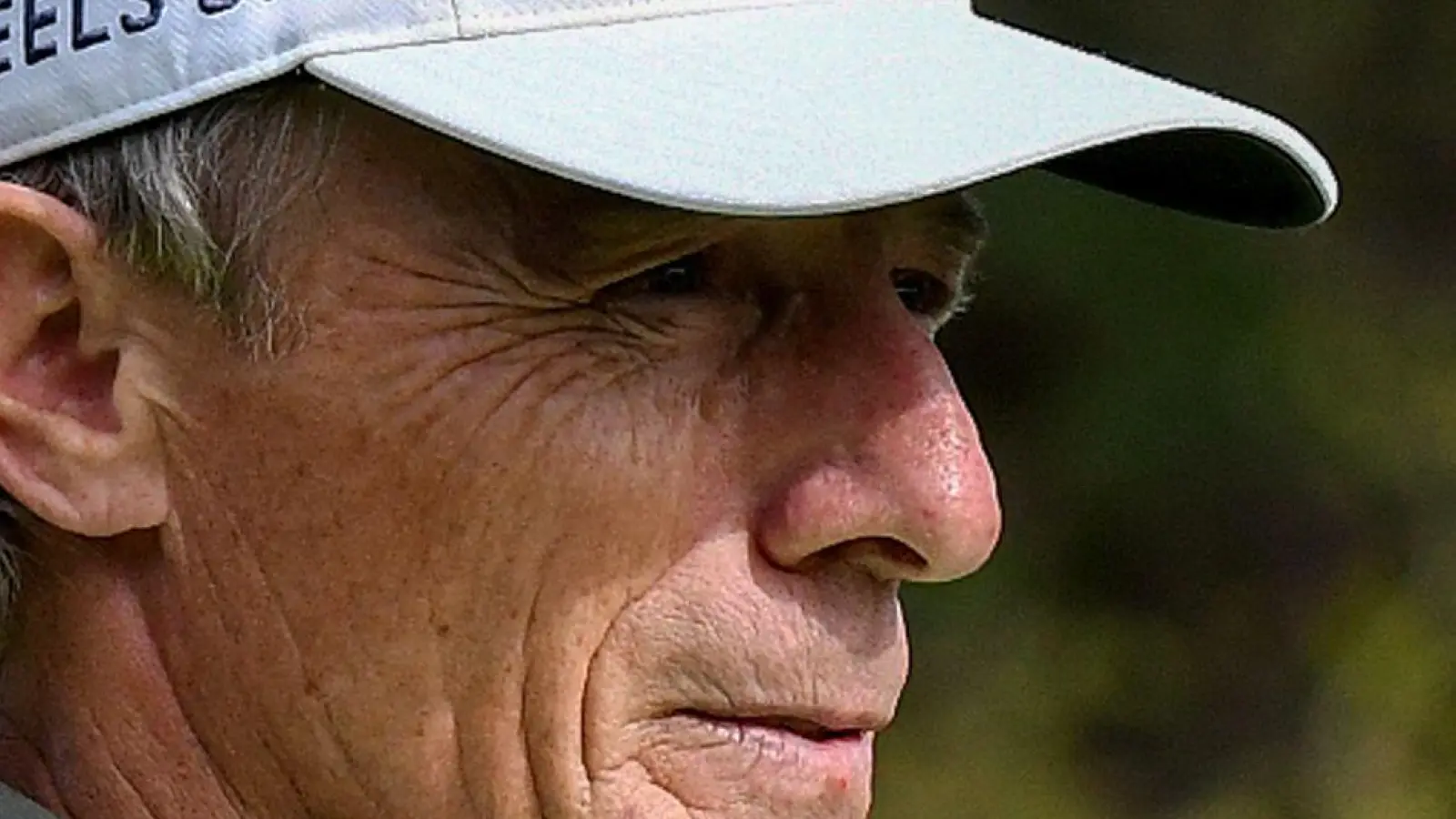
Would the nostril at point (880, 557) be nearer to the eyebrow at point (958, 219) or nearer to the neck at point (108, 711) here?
the eyebrow at point (958, 219)

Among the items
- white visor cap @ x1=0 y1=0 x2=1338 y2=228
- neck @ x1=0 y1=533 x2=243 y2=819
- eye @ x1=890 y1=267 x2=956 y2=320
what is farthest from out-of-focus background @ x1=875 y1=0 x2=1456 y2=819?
neck @ x1=0 y1=533 x2=243 y2=819

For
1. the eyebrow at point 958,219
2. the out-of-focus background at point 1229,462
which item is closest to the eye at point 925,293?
the eyebrow at point 958,219

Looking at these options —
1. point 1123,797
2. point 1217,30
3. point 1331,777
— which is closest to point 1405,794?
point 1331,777

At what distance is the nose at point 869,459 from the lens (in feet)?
2.84

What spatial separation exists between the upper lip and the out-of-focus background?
2.77 ft

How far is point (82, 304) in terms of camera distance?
0.87 meters

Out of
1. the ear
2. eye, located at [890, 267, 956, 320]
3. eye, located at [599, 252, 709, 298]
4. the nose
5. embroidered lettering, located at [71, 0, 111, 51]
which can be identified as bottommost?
the ear

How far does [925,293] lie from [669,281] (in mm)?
170

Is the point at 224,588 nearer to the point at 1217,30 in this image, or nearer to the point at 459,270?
the point at 459,270

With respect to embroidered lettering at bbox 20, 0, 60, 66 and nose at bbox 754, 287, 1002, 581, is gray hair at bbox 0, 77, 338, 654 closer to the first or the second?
embroidered lettering at bbox 20, 0, 60, 66

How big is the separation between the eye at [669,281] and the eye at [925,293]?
0.12m

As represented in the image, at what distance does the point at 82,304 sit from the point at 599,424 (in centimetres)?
21

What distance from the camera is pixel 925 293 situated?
3.33ft

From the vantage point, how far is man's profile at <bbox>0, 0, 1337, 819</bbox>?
2.76 feet
